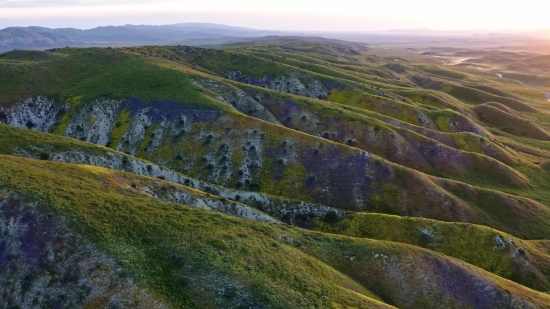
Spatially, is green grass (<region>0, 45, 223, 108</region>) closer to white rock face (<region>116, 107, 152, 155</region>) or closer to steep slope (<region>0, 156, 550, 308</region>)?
white rock face (<region>116, 107, 152, 155</region>)

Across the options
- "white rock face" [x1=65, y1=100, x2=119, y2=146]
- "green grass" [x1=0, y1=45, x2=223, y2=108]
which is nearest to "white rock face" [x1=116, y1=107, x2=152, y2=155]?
"white rock face" [x1=65, y1=100, x2=119, y2=146]

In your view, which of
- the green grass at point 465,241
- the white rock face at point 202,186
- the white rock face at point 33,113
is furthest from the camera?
the white rock face at point 33,113

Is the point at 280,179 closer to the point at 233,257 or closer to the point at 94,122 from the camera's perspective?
the point at 233,257

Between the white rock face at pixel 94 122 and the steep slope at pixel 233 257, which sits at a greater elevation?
the white rock face at pixel 94 122

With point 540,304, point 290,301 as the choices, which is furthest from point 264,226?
point 540,304

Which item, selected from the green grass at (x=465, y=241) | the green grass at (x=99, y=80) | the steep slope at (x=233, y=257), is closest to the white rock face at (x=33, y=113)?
the green grass at (x=99, y=80)

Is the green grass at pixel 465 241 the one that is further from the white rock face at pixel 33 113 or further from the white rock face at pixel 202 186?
the white rock face at pixel 33 113
